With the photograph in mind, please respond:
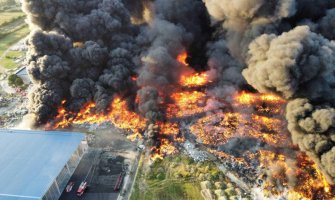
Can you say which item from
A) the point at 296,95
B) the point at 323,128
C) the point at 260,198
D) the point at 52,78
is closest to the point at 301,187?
the point at 260,198

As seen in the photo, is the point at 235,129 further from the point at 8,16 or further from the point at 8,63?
the point at 8,16

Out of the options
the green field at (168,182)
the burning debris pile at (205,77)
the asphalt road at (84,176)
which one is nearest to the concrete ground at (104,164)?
the asphalt road at (84,176)

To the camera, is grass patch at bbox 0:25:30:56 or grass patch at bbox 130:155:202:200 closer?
grass patch at bbox 130:155:202:200

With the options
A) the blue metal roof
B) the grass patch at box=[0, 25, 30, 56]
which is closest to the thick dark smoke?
the blue metal roof

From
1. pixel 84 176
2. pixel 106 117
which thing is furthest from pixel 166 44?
pixel 84 176

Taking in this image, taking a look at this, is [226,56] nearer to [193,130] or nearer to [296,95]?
[193,130]

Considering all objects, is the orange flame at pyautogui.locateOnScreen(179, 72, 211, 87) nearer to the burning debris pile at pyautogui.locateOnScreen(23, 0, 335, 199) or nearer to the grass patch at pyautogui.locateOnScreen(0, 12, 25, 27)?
the burning debris pile at pyautogui.locateOnScreen(23, 0, 335, 199)
